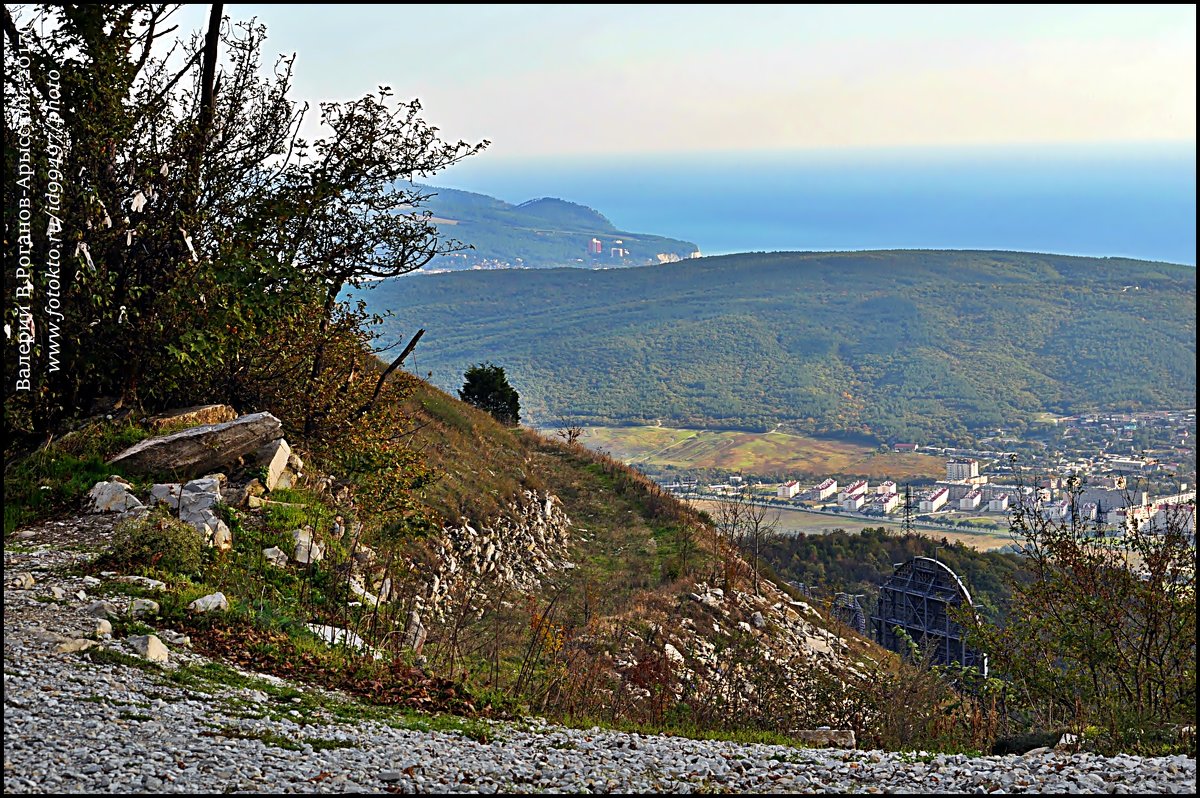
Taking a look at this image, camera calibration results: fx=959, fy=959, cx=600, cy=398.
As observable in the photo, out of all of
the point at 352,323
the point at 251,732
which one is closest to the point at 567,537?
the point at 352,323

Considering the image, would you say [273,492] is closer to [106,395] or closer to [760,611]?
[106,395]

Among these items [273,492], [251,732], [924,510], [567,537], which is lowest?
[924,510]

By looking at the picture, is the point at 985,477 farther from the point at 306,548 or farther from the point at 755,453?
the point at 306,548

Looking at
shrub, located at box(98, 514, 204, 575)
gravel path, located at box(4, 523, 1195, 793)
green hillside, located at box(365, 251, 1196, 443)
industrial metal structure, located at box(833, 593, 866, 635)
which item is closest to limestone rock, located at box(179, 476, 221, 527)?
shrub, located at box(98, 514, 204, 575)

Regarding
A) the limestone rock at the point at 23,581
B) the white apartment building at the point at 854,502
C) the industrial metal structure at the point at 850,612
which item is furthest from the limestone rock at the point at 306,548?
the white apartment building at the point at 854,502

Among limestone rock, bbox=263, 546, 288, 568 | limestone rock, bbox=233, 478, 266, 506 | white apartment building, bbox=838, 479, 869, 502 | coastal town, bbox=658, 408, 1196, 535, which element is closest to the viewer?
limestone rock, bbox=263, 546, 288, 568

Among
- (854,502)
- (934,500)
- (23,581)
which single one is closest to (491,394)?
(23,581)

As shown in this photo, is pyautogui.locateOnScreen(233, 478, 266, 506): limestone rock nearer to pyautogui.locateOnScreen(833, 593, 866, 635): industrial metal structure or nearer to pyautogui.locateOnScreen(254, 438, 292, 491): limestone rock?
pyautogui.locateOnScreen(254, 438, 292, 491): limestone rock
